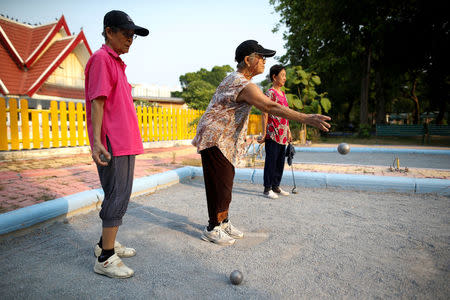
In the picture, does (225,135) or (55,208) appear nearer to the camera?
(225,135)

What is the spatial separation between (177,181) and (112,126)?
3465 millimetres

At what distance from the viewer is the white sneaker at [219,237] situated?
281 centimetres

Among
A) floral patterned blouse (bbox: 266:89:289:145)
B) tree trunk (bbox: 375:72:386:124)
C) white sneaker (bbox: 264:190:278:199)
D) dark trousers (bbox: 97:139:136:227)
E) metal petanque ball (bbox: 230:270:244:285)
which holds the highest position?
tree trunk (bbox: 375:72:386:124)

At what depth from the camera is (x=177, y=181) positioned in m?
5.51

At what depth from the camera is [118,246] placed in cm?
252

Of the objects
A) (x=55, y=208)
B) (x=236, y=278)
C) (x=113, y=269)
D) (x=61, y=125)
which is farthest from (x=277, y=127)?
(x=61, y=125)

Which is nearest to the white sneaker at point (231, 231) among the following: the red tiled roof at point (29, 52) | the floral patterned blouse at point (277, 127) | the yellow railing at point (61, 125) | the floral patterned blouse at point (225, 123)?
the floral patterned blouse at point (225, 123)

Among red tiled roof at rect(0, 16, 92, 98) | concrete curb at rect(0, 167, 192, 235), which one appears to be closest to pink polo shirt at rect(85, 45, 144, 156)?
concrete curb at rect(0, 167, 192, 235)

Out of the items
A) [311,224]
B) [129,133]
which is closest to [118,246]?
[129,133]

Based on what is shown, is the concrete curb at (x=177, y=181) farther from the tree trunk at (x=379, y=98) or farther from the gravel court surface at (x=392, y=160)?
the tree trunk at (x=379, y=98)

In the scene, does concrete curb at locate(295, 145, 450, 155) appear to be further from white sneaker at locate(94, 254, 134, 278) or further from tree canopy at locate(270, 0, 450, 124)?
white sneaker at locate(94, 254, 134, 278)

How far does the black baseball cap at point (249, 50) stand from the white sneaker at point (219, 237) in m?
1.75

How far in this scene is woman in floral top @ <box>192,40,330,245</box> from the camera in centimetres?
267

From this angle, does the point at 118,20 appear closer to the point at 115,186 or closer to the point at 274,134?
the point at 115,186
